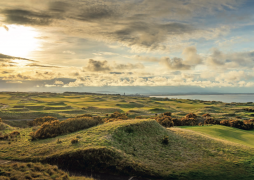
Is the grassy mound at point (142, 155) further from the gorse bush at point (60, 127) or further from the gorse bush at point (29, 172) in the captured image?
the gorse bush at point (29, 172)

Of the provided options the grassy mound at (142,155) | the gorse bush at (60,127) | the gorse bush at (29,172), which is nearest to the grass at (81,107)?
the gorse bush at (60,127)

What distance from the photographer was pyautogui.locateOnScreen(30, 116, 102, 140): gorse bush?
22250mm

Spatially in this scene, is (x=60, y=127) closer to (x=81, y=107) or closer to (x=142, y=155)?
(x=142, y=155)

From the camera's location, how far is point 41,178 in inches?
420

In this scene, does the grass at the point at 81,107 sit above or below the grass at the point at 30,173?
below

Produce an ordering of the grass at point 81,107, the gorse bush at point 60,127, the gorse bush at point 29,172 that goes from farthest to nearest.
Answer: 1. the grass at point 81,107
2. the gorse bush at point 60,127
3. the gorse bush at point 29,172

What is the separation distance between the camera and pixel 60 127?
24.1m

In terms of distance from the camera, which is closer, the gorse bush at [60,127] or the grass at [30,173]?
the grass at [30,173]

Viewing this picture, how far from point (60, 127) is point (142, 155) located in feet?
43.0

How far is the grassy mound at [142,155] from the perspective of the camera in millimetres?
13789

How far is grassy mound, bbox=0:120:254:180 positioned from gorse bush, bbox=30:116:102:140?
1763 millimetres

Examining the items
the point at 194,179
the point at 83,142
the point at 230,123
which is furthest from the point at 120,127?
the point at 230,123

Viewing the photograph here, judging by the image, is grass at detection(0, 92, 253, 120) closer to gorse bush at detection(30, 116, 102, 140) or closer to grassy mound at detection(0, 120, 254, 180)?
gorse bush at detection(30, 116, 102, 140)

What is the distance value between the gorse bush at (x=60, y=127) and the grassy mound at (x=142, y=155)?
5.78 feet
